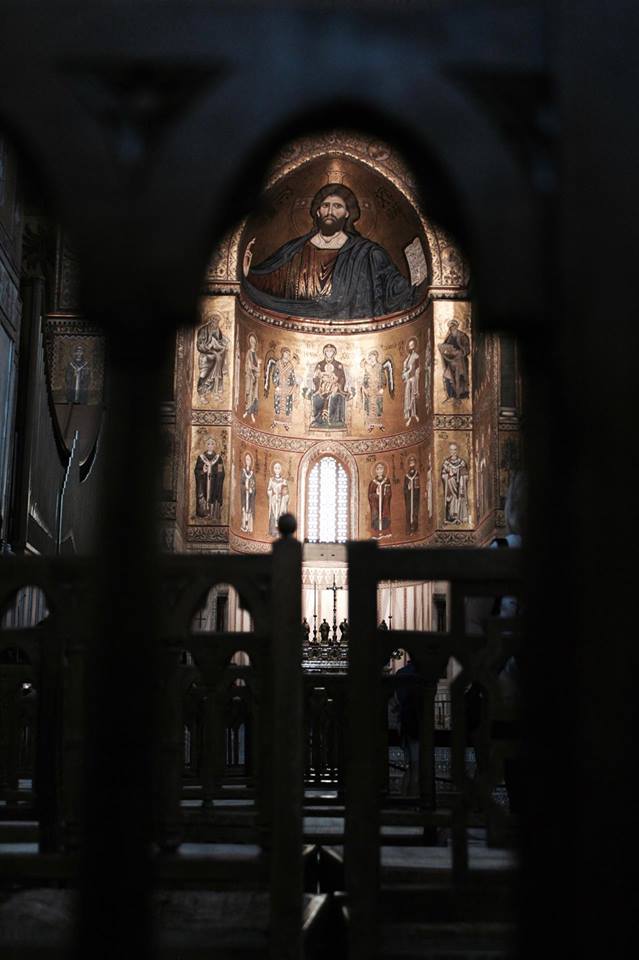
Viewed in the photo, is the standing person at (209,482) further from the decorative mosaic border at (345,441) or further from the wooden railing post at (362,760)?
the wooden railing post at (362,760)

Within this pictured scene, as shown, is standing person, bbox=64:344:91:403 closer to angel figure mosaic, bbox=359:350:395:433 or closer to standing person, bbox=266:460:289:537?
standing person, bbox=266:460:289:537

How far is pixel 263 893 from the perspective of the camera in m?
3.51

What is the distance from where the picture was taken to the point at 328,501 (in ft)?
67.9

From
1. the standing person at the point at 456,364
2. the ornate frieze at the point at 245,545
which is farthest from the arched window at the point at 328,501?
the standing person at the point at 456,364

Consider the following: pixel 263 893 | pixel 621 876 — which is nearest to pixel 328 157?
pixel 263 893

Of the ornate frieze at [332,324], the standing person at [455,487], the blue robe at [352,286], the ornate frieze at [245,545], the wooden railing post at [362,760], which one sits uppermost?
the blue robe at [352,286]

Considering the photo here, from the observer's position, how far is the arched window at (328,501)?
67.8 ft

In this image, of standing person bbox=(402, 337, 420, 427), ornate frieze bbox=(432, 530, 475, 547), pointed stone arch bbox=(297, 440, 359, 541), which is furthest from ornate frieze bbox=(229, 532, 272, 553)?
standing person bbox=(402, 337, 420, 427)

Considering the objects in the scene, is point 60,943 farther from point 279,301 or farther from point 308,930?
point 279,301

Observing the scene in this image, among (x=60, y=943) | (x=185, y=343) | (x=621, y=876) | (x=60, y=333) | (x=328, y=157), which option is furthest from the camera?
(x=328, y=157)

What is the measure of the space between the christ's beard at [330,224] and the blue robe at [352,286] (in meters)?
0.20

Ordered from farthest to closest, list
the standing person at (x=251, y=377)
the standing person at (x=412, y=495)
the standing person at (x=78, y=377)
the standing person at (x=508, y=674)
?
the standing person at (x=251, y=377) < the standing person at (x=412, y=495) < the standing person at (x=78, y=377) < the standing person at (x=508, y=674)

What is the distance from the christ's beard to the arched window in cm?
450

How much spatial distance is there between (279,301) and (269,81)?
18950 mm
